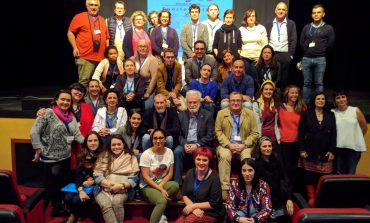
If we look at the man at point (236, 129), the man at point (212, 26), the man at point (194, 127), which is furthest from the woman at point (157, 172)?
the man at point (212, 26)

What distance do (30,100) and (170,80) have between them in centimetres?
189

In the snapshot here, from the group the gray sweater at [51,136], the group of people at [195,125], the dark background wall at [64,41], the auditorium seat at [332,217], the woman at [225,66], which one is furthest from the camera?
the dark background wall at [64,41]

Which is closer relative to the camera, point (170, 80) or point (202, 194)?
point (202, 194)

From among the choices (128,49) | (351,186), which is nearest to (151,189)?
(351,186)

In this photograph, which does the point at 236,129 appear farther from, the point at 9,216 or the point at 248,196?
the point at 9,216

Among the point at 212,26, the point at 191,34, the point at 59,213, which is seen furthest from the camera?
the point at 212,26

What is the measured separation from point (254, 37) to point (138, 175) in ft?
8.58

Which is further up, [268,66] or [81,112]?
[268,66]

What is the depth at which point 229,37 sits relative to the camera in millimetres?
5758

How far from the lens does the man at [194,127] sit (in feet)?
15.0

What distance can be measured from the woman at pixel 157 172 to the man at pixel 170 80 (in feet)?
3.22

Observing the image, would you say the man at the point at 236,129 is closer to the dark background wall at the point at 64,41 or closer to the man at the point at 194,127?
the man at the point at 194,127

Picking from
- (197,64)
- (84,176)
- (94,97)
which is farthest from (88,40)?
(84,176)

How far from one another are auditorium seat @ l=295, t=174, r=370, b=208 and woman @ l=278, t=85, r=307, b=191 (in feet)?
3.88
